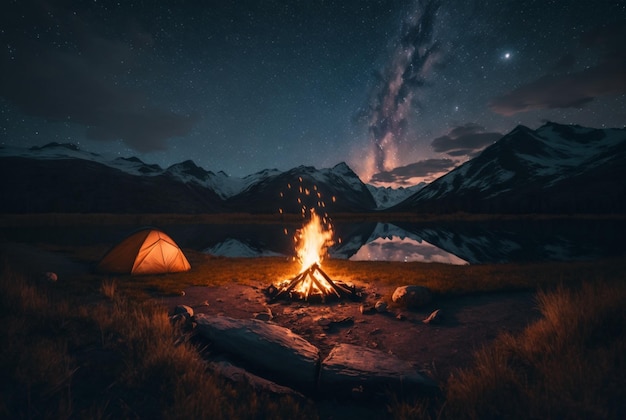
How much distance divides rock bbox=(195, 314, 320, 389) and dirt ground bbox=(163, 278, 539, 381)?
1.53 m

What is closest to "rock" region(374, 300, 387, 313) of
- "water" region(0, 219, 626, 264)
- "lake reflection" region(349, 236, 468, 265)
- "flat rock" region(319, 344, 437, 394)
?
"flat rock" region(319, 344, 437, 394)

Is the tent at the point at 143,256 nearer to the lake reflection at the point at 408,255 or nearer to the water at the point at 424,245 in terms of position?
the water at the point at 424,245

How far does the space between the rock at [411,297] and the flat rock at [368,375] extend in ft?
16.3

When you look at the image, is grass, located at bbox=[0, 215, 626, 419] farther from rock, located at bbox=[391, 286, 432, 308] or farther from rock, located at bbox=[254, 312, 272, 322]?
rock, located at bbox=[391, 286, 432, 308]

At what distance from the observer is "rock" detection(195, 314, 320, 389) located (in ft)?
19.9

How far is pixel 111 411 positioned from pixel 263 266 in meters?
16.7

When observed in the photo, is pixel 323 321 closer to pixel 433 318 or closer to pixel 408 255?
pixel 433 318

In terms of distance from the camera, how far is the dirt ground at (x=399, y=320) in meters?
7.60

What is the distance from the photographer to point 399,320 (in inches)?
392

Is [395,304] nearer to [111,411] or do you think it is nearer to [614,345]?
[614,345]

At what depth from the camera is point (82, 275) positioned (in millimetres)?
15906

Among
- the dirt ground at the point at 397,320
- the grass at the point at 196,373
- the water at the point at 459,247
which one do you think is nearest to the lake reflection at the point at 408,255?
the water at the point at 459,247

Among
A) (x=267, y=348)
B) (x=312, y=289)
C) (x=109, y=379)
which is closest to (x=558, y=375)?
(x=267, y=348)

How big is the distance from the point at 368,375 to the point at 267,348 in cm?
229
